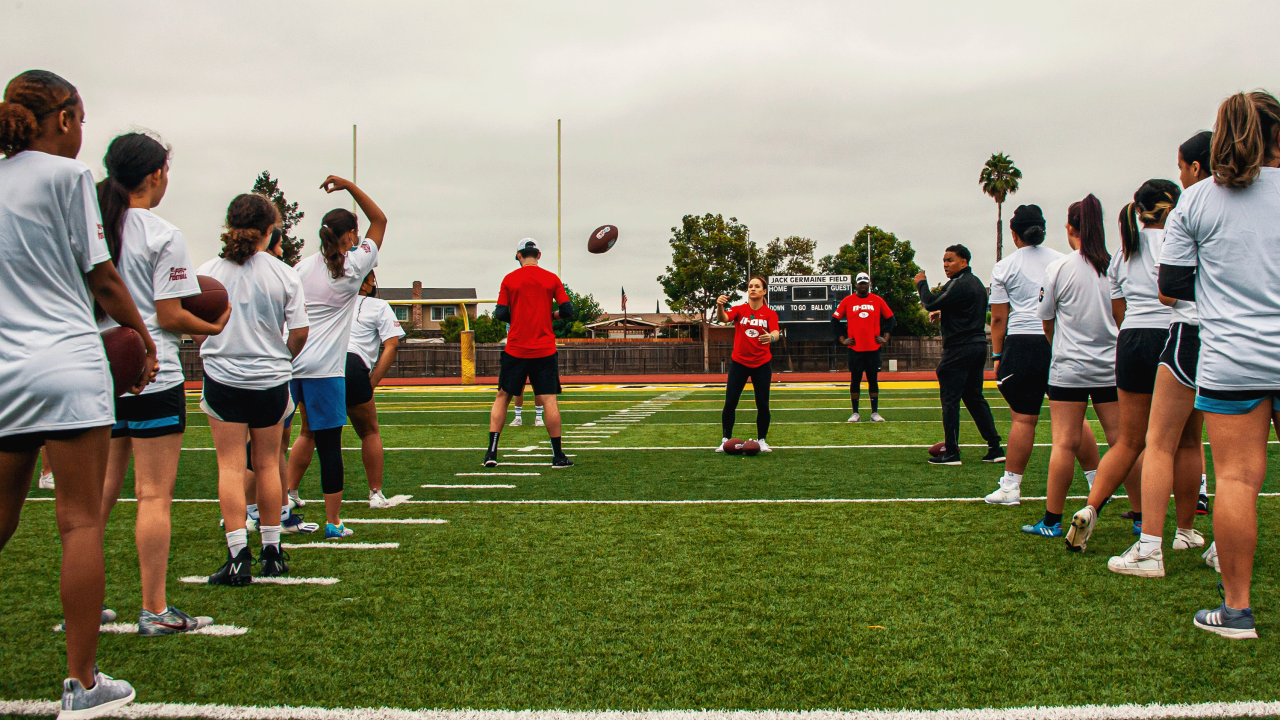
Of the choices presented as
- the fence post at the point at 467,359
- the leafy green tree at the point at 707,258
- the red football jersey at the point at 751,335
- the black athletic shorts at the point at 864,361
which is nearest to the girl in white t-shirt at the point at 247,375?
the red football jersey at the point at 751,335

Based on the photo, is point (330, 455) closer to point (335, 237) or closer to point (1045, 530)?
point (335, 237)

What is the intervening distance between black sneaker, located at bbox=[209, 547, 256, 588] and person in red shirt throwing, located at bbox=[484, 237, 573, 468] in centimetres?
358

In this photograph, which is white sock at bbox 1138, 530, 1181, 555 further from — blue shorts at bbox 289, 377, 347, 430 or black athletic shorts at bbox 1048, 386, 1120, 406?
blue shorts at bbox 289, 377, 347, 430

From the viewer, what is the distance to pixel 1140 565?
3627mm

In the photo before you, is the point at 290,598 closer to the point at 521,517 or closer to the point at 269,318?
the point at 269,318

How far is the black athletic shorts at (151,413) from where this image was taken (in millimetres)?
3012

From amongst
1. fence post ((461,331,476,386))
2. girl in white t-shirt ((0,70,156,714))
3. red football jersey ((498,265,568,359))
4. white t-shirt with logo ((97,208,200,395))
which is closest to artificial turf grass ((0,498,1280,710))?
girl in white t-shirt ((0,70,156,714))

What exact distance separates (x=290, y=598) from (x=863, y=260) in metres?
62.2

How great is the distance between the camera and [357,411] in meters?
5.19

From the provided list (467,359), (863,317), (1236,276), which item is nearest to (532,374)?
(1236,276)

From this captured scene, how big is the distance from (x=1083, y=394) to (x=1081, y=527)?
2.79 ft

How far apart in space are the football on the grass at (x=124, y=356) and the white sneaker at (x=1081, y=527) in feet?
12.7

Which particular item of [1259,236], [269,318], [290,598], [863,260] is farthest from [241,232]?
[863,260]

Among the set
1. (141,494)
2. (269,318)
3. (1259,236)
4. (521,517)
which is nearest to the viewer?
(1259,236)
